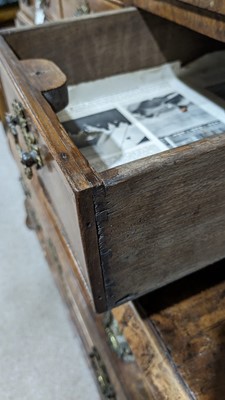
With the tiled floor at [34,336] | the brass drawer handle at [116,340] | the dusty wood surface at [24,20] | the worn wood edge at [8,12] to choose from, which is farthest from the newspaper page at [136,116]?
the worn wood edge at [8,12]

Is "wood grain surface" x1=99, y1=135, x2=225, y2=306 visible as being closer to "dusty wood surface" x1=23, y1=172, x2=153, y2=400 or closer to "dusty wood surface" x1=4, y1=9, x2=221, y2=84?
"dusty wood surface" x1=23, y1=172, x2=153, y2=400

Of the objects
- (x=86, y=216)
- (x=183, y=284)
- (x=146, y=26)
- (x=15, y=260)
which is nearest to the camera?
(x=86, y=216)

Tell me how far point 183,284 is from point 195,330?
0.26ft

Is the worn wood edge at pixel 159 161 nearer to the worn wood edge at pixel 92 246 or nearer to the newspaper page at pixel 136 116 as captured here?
the worn wood edge at pixel 92 246

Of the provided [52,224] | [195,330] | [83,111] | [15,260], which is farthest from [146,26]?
[15,260]

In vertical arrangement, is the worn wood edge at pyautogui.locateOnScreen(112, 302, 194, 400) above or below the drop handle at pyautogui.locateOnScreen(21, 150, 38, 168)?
below

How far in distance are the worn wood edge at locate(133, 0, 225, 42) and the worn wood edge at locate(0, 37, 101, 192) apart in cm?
22

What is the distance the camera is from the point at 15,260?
115 cm

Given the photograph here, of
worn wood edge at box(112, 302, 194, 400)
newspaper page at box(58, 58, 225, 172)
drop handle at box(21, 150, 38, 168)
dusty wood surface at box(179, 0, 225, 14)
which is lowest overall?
worn wood edge at box(112, 302, 194, 400)

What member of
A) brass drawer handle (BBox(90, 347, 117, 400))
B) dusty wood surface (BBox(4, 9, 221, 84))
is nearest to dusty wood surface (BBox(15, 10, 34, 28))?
dusty wood surface (BBox(4, 9, 221, 84))

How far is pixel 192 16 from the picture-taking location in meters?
0.49

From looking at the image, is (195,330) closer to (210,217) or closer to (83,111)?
(210,217)

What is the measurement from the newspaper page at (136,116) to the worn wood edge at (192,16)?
5.7 inches

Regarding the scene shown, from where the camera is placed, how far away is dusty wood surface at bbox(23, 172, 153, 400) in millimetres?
539
